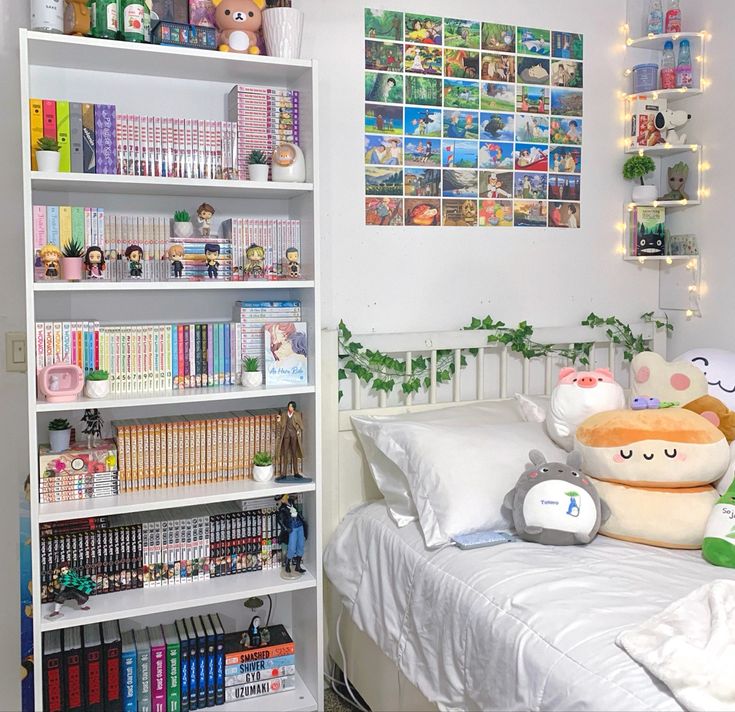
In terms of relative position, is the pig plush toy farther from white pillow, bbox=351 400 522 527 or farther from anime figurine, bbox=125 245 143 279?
anime figurine, bbox=125 245 143 279

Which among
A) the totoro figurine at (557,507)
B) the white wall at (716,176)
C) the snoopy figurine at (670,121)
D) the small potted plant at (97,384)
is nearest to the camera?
the totoro figurine at (557,507)

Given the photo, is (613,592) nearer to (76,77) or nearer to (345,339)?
(345,339)

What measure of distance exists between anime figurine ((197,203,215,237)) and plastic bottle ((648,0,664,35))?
162 cm

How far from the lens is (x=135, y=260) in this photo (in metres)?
2.11

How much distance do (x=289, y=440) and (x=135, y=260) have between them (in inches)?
24.9

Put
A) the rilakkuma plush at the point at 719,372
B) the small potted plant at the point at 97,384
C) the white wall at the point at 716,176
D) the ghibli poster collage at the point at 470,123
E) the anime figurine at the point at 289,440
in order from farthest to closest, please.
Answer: the white wall at the point at 716,176, the ghibli poster collage at the point at 470,123, the rilakkuma plush at the point at 719,372, the anime figurine at the point at 289,440, the small potted plant at the point at 97,384

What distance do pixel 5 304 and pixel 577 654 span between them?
1.67 meters

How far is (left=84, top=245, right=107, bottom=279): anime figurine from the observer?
2.05 meters

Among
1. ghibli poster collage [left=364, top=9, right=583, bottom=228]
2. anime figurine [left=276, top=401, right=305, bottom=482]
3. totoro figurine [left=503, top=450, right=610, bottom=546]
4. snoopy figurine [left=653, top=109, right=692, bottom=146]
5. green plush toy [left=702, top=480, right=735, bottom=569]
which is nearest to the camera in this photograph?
green plush toy [left=702, top=480, right=735, bottom=569]

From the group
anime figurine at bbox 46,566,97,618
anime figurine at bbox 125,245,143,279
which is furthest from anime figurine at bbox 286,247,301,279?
anime figurine at bbox 46,566,97,618

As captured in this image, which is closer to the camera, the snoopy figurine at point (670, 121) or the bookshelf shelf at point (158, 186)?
the bookshelf shelf at point (158, 186)

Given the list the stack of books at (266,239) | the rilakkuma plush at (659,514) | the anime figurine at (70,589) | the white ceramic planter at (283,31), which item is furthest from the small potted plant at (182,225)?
the rilakkuma plush at (659,514)

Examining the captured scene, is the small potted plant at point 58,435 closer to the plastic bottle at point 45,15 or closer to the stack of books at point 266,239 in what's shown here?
the stack of books at point 266,239

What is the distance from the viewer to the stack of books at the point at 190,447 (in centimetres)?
216
